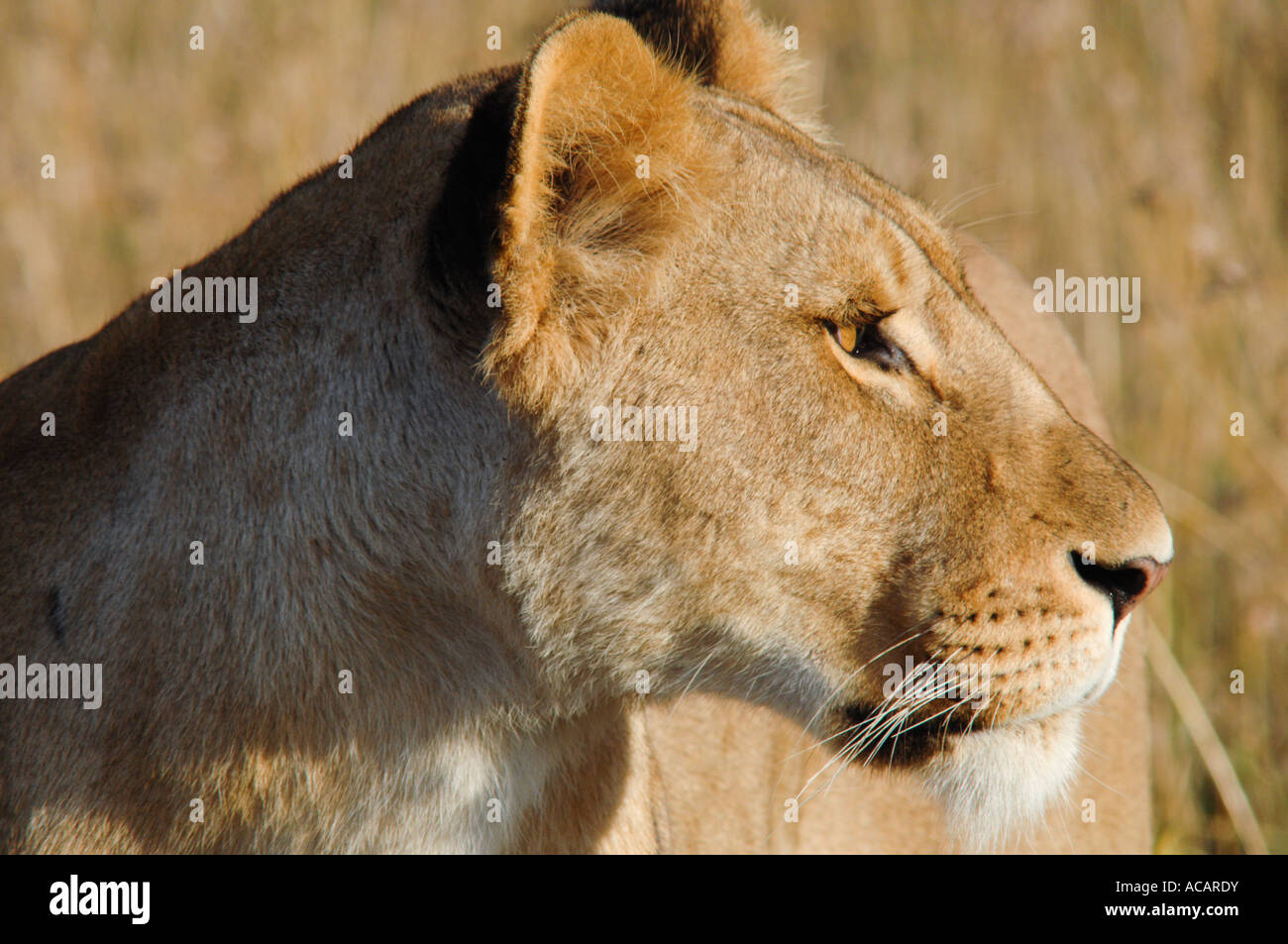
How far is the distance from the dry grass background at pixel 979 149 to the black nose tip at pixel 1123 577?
2.67 m

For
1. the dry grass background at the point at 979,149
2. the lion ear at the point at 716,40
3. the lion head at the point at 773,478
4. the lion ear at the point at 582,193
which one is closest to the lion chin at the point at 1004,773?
the lion head at the point at 773,478

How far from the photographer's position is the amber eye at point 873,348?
2.57 m

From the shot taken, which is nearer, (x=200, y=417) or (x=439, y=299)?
(x=439, y=299)

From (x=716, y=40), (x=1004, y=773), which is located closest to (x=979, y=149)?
(x=716, y=40)

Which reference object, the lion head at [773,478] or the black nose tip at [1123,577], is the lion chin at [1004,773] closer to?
the lion head at [773,478]

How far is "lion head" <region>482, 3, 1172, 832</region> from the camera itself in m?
2.45

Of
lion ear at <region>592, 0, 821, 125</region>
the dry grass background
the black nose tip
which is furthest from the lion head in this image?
the dry grass background

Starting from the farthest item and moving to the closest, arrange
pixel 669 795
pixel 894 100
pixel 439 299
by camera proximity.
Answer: pixel 894 100 → pixel 669 795 → pixel 439 299

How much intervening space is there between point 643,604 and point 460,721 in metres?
0.40

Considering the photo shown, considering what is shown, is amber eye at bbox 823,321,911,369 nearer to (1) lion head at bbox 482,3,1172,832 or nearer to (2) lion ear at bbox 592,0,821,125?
(1) lion head at bbox 482,3,1172,832

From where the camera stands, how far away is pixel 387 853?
8.55ft

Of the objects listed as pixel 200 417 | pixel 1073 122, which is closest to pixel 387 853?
pixel 200 417
